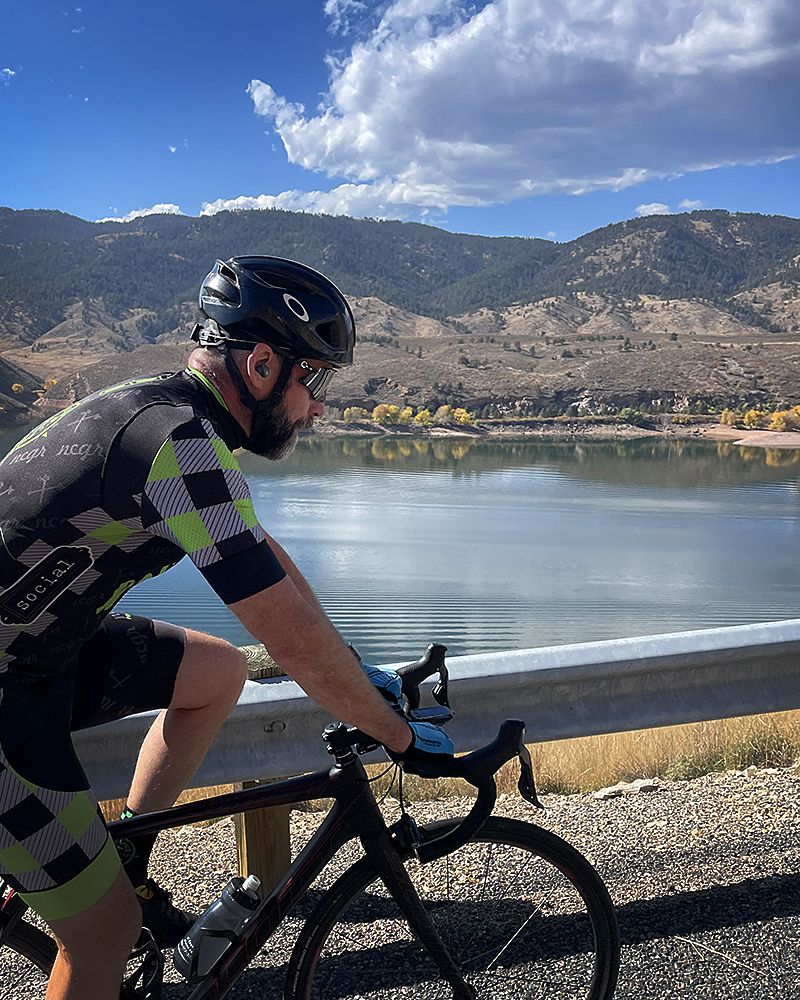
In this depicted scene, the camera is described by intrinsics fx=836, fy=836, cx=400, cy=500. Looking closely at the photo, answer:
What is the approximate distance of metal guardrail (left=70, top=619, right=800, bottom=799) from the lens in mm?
2502

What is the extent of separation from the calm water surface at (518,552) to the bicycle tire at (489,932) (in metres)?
8.54

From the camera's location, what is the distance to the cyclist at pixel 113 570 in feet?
Result: 5.19

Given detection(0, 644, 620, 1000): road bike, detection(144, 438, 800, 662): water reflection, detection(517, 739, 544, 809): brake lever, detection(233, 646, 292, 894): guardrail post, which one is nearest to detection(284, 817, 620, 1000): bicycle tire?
detection(0, 644, 620, 1000): road bike

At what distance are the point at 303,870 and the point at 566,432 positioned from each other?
153 ft

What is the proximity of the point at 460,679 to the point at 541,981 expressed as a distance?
2.89 ft

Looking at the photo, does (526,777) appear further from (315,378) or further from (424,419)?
(424,419)

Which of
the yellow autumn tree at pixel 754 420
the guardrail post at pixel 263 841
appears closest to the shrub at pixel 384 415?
the yellow autumn tree at pixel 754 420

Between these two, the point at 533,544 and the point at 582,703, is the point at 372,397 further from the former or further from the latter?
the point at 582,703

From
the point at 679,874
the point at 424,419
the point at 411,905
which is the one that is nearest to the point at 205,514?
the point at 411,905

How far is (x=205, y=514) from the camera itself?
1.57 m

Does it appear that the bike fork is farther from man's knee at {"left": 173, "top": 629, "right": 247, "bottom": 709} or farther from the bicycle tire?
man's knee at {"left": 173, "top": 629, "right": 247, "bottom": 709}

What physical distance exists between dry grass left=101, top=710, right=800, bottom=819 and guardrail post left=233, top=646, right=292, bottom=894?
2.73ft

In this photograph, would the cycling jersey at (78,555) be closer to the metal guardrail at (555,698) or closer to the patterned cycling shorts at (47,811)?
the patterned cycling shorts at (47,811)

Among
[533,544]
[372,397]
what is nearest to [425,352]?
[372,397]
